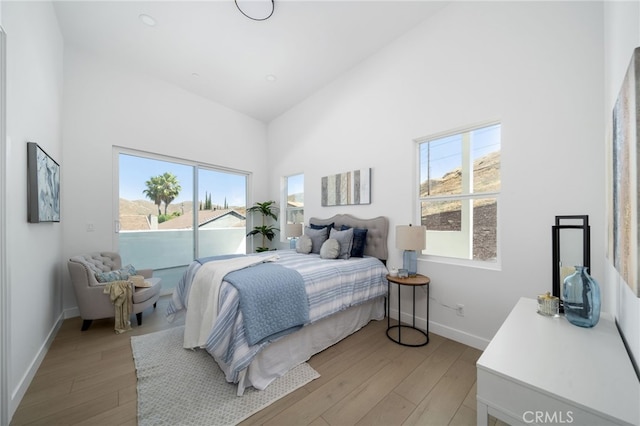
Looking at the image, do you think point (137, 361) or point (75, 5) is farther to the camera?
point (75, 5)

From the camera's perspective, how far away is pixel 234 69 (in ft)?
11.5

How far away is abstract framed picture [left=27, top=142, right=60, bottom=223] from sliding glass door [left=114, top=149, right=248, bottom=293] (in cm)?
112

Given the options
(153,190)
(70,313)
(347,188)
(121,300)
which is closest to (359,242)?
(347,188)

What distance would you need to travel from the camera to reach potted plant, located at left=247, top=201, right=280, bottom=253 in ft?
16.1

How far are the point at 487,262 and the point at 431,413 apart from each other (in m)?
1.49

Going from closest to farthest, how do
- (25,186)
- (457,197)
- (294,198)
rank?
(25,186)
(457,197)
(294,198)

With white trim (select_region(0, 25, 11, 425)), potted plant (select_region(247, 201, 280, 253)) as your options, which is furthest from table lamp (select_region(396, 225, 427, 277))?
potted plant (select_region(247, 201, 280, 253))

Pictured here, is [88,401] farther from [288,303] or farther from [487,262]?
→ [487,262]

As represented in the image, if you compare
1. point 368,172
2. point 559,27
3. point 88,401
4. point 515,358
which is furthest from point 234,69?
point 515,358

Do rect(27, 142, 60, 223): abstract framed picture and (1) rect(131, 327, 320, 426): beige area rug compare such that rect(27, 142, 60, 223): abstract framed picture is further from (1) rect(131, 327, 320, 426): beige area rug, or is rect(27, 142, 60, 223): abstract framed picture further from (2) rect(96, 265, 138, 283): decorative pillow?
(1) rect(131, 327, 320, 426): beige area rug

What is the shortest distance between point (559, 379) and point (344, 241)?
226 centimetres

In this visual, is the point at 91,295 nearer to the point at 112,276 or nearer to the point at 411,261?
the point at 112,276

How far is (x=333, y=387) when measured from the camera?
5.70 ft

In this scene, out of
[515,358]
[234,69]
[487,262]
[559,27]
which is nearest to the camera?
[515,358]
